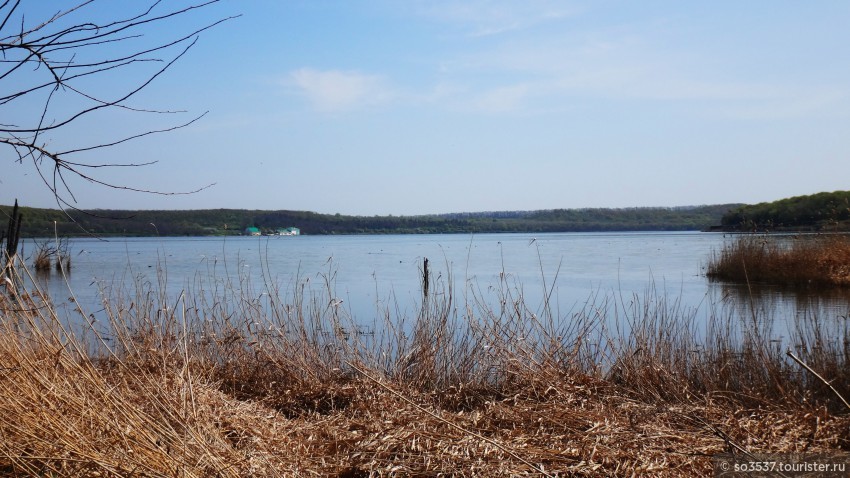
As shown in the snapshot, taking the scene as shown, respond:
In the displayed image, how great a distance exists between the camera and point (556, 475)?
3117 mm

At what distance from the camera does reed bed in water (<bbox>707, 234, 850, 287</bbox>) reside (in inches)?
779

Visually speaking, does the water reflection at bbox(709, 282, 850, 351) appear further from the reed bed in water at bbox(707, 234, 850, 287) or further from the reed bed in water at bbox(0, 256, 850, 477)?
the reed bed in water at bbox(0, 256, 850, 477)

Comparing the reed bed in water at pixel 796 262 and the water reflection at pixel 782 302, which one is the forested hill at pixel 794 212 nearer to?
the reed bed in water at pixel 796 262

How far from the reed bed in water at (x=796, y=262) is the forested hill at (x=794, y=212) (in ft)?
21.2

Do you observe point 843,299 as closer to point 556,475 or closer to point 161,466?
point 556,475

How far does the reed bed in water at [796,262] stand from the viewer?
19797mm

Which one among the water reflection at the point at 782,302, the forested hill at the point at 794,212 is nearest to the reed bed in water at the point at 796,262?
the water reflection at the point at 782,302

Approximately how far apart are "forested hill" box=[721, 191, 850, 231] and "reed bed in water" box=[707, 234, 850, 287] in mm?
6452

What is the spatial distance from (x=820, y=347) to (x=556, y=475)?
195 inches

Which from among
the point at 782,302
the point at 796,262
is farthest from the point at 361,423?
the point at 796,262

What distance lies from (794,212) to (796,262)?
16.9m

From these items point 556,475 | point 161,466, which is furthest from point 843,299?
point 161,466

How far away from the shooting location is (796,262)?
67.5 ft

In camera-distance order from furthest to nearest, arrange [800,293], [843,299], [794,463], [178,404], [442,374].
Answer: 1. [800,293]
2. [843,299]
3. [442,374]
4. [178,404]
5. [794,463]
